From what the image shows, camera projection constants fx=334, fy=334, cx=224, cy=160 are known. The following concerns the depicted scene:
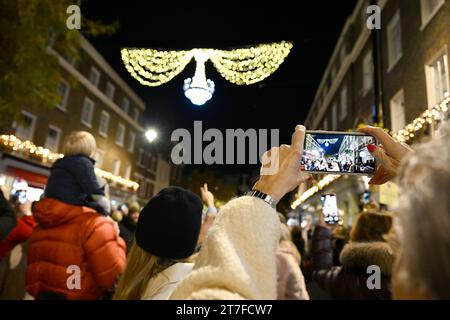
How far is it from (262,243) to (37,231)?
2.35 m

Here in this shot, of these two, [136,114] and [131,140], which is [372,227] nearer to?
[131,140]

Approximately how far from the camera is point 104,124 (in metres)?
23.8

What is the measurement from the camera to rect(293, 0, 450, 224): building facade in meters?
7.35

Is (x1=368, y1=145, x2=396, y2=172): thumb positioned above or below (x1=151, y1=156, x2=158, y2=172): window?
below

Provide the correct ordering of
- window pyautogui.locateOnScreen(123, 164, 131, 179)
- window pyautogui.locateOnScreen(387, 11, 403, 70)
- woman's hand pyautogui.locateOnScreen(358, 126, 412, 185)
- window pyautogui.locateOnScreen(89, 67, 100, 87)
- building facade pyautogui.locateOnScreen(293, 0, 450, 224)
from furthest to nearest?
window pyautogui.locateOnScreen(123, 164, 131, 179), window pyautogui.locateOnScreen(89, 67, 100, 87), window pyautogui.locateOnScreen(387, 11, 403, 70), building facade pyautogui.locateOnScreen(293, 0, 450, 224), woman's hand pyautogui.locateOnScreen(358, 126, 412, 185)

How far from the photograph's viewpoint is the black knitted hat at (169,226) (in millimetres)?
1621

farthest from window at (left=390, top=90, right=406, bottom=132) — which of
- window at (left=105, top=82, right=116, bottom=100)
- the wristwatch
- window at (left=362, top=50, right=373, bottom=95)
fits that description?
window at (left=105, top=82, right=116, bottom=100)

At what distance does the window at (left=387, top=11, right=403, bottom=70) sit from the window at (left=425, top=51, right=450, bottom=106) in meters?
2.42

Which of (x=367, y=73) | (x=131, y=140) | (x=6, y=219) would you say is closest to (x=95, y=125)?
(x=131, y=140)

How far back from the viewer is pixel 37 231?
261cm

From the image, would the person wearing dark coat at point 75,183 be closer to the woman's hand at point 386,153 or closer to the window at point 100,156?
the woman's hand at point 386,153

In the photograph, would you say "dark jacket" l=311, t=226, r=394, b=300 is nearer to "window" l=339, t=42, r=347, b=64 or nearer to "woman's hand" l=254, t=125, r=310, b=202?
"woman's hand" l=254, t=125, r=310, b=202

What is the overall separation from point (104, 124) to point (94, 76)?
3425mm

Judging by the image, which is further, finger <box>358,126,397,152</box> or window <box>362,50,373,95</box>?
window <box>362,50,373,95</box>
